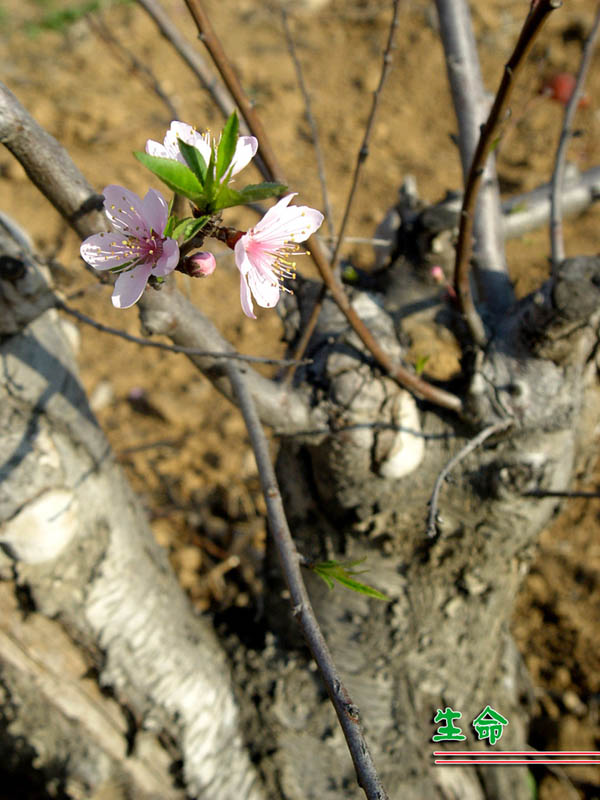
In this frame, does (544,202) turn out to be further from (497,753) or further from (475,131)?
(497,753)

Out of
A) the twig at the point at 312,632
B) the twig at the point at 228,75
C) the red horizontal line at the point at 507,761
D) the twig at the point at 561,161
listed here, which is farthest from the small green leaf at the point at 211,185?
the red horizontal line at the point at 507,761

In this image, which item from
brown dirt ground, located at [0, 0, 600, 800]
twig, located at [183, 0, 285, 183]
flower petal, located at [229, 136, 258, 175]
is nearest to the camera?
flower petal, located at [229, 136, 258, 175]

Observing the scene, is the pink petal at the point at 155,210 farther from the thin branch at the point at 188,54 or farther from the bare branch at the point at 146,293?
the thin branch at the point at 188,54

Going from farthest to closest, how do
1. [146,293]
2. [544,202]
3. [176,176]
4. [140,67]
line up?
[544,202] < [140,67] < [146,293] < [176,176]

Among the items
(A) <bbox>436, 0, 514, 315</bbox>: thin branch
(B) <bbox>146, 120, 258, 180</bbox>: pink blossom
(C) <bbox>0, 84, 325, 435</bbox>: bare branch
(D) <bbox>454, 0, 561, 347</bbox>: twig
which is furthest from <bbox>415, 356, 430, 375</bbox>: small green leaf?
(B) <bbox>146, 120, 258, 180</bbox>: pink blossom

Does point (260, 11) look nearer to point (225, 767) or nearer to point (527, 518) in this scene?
point (527, 518)

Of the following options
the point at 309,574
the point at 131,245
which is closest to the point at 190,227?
the point at 131,245

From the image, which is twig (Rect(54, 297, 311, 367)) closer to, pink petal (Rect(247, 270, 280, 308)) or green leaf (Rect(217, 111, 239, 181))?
pink petal (Rect(247, 270, 280, 308))

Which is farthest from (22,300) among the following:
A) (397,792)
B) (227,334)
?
(227,334)
